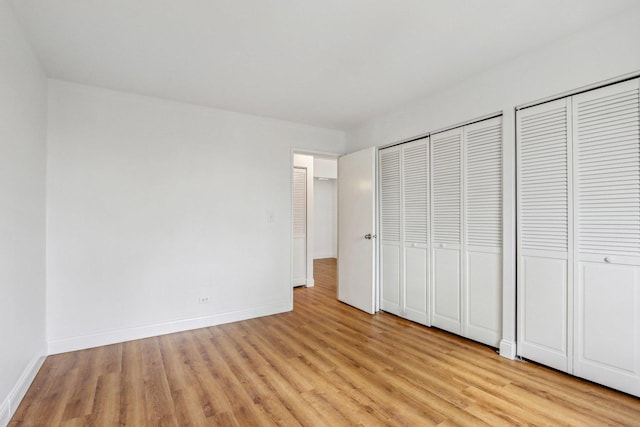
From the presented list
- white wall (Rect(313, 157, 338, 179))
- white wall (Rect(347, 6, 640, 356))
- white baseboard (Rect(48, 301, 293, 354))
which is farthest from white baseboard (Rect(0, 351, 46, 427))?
white wall (Rect(313, 157, 338, 179))

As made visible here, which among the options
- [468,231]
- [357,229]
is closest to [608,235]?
[468,231]

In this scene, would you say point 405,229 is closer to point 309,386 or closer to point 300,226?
point 309,386

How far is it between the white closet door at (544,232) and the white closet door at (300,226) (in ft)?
11.5

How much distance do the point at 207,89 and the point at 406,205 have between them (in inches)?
98.5

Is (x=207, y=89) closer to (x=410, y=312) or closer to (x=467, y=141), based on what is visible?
(x=467, y=141)

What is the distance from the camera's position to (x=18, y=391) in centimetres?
208

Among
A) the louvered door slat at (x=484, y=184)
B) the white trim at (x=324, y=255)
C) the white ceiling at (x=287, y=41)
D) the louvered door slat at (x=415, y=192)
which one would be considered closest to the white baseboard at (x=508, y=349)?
the louvered door slat at (x=484, y=184)

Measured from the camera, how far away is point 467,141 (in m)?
3.06

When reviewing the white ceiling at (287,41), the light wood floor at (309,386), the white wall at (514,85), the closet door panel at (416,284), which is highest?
the white ceiling at (287,41)

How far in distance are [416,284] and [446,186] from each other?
1.16m

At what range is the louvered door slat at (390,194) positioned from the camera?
152 inches

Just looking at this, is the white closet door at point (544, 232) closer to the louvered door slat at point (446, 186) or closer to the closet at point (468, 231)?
the closet at point (468, 231)

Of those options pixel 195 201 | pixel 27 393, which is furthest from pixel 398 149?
pixel 27 393

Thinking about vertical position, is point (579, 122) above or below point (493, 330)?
above
